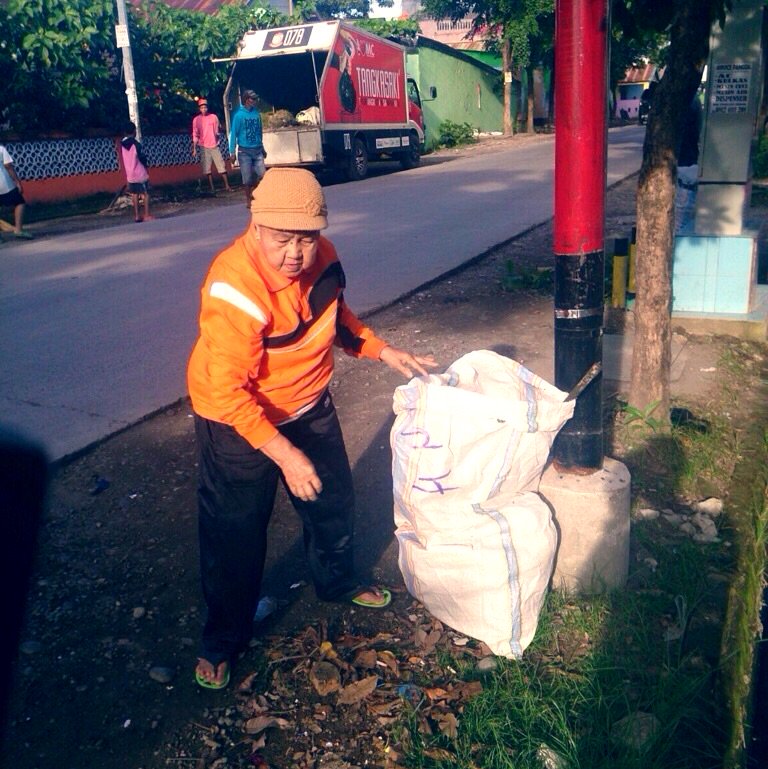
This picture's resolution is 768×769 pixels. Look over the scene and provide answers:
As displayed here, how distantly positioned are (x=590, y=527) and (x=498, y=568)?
0.46 metres

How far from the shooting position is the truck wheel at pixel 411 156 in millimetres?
22431

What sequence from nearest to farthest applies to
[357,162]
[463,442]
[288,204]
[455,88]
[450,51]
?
[288,204], [463,442], [357,162], [450,51], [455,88]

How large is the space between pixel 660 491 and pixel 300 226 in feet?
7.78

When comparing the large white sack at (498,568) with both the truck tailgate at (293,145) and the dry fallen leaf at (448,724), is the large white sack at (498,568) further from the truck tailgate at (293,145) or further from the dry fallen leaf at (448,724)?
the truck tailgate at (293,145)

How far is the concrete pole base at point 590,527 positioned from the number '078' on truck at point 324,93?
52.5 feet

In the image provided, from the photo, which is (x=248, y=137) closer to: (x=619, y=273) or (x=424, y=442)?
(x=619, y=273)

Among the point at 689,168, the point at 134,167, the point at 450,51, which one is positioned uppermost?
the point at 450,51

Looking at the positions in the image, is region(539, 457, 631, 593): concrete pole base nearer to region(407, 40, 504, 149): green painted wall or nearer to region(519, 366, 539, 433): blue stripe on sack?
region(519, 366, 539, 433): blue stripe on sack

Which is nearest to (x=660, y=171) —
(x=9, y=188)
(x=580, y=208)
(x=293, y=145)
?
(x=580, y=208)

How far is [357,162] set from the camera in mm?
19438

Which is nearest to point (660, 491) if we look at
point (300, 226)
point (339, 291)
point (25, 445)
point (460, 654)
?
point (460, 654)

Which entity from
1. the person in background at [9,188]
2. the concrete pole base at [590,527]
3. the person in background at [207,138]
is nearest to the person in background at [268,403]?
the concrete pole base at [590,527]

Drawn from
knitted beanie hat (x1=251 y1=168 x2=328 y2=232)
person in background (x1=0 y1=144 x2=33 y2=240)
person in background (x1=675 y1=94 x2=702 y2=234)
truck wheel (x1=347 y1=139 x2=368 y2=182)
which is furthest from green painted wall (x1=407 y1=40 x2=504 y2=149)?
knitted beanie hat (x1=251 y1=168 x2=328 y2=232)

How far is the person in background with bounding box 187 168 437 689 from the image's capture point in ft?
7.64
